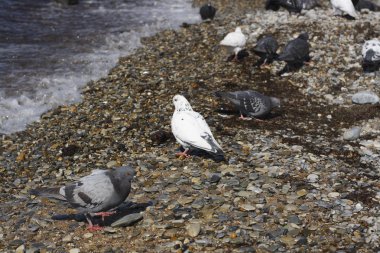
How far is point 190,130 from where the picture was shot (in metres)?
11.3

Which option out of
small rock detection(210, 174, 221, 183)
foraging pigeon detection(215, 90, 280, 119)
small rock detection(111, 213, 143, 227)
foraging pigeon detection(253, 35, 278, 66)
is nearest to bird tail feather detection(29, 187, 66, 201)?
small rock detection(111, 213, 143, 227)

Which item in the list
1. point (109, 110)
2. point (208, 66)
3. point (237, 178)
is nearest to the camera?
point (237, 178)

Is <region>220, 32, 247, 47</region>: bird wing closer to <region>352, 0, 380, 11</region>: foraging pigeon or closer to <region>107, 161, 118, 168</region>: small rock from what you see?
<region>352, 0, 380, 11</region>: foraging pigeon

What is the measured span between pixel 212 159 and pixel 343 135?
3582 mm

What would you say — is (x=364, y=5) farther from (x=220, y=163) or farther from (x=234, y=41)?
(x=220, y=163)

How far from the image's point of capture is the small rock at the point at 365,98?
14.8 m

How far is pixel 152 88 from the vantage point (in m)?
16.1

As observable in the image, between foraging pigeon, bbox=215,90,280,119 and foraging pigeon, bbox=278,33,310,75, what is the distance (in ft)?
11.1

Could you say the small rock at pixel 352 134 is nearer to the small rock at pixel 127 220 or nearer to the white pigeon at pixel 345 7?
the small rock at pixel 127 220

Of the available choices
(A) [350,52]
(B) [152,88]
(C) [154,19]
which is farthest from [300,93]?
(C) [154,19]

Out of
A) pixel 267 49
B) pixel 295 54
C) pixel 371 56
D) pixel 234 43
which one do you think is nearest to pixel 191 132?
pixel 295 54

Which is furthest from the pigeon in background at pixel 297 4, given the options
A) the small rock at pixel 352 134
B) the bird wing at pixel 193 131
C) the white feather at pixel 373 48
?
the bird wing at pixel 193 131

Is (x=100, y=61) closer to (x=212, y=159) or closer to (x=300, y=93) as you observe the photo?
(x=300, y=93)

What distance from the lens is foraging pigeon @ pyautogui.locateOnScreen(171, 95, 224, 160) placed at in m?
11.0
